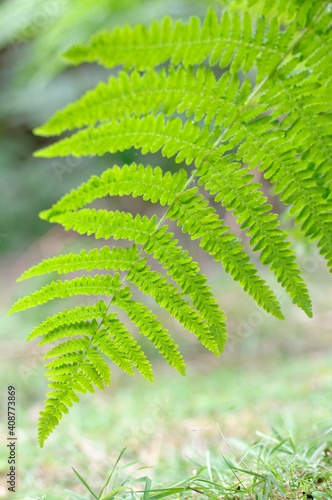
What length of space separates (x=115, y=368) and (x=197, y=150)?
2866 millimetres

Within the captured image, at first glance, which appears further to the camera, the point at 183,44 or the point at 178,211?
the point at 178,211

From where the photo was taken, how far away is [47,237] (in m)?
5.24

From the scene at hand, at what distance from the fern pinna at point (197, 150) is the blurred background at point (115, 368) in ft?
1.00

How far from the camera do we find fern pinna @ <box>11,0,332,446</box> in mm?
654

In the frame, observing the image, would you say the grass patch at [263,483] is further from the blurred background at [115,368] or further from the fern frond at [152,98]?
the fern frond at [152,98]

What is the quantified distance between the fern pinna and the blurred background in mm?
304

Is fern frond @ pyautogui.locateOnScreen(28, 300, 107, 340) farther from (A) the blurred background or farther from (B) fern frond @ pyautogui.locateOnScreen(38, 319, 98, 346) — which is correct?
(A) the blurred background

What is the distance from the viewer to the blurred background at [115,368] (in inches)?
62.8

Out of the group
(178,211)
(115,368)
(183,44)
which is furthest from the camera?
(115,368)

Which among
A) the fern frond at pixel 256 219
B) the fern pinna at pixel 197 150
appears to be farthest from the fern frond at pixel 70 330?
the fern frond at pixel 256 219

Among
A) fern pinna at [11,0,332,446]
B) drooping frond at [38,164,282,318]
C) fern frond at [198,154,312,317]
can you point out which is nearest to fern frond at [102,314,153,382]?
fern pinna at [11,0,332,446]

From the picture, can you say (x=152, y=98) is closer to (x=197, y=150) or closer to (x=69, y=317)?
(x=197, y=150)

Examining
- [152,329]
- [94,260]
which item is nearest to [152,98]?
[94,260]

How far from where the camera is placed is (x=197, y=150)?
738mm
